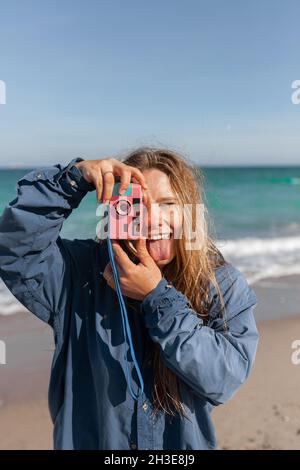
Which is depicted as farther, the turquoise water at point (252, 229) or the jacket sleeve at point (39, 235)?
the turquoise water at point (252, 229)

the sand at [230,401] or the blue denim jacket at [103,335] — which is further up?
the blue denim jacket at [103,335]

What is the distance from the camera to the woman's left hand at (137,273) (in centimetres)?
→ 154

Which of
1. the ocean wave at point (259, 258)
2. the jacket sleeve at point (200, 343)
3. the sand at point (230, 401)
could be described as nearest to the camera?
the jacket sleeve at point (200, 343)

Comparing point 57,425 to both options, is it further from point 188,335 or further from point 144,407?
point 188,335

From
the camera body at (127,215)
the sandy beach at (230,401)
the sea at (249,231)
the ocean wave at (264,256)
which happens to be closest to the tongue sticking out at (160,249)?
the camera body at (127,215)

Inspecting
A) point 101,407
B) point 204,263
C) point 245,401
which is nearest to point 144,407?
point 101,407

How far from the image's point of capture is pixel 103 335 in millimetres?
1647

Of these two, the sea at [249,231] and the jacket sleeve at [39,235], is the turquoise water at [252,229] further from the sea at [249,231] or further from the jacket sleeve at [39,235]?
the jacket sleeve at [39,235]

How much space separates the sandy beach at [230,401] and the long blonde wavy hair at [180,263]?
6.72ft

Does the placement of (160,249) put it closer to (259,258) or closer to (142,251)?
(142,251)

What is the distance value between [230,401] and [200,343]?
2737 mm

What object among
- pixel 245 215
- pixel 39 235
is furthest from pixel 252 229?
pixel 39 235

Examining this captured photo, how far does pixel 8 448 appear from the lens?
3363 millimetres

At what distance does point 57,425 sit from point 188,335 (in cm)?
63
